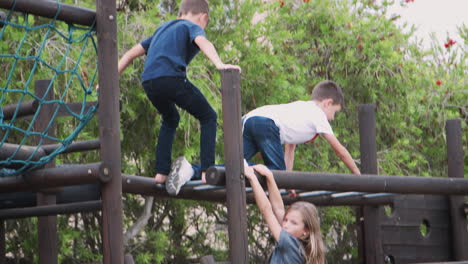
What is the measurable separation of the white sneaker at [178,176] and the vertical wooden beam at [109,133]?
759 mm

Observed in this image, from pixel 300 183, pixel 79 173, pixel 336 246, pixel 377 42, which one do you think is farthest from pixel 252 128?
pixel 336 246

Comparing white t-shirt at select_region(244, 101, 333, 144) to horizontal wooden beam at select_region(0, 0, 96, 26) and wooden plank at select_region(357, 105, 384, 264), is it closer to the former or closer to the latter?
wooden plank at select_region(357, 105, 384, 264)

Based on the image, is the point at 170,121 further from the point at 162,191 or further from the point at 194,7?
the point at 194,7

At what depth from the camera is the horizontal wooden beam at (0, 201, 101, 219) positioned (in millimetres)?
4574

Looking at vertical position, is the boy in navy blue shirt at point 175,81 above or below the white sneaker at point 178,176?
above

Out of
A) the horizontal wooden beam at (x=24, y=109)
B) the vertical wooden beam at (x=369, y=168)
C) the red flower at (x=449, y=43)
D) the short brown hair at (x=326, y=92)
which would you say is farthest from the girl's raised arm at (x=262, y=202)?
the red flower at (x=449, y=43)

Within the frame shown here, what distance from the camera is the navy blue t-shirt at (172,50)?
470 centimetres

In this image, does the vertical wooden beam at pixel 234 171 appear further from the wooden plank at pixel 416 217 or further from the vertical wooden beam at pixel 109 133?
the wooden plank at pixel 416 217

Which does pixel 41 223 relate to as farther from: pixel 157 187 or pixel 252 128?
pixel 252 128

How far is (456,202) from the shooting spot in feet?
24.7

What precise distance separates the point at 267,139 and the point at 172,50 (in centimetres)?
114

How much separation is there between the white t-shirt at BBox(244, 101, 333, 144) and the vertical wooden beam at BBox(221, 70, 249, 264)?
4.56 ft

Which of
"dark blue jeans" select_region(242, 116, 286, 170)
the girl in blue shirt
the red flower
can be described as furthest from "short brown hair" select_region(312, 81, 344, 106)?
the red flower

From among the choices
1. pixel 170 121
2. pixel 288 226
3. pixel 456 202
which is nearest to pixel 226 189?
pixel 288 226
